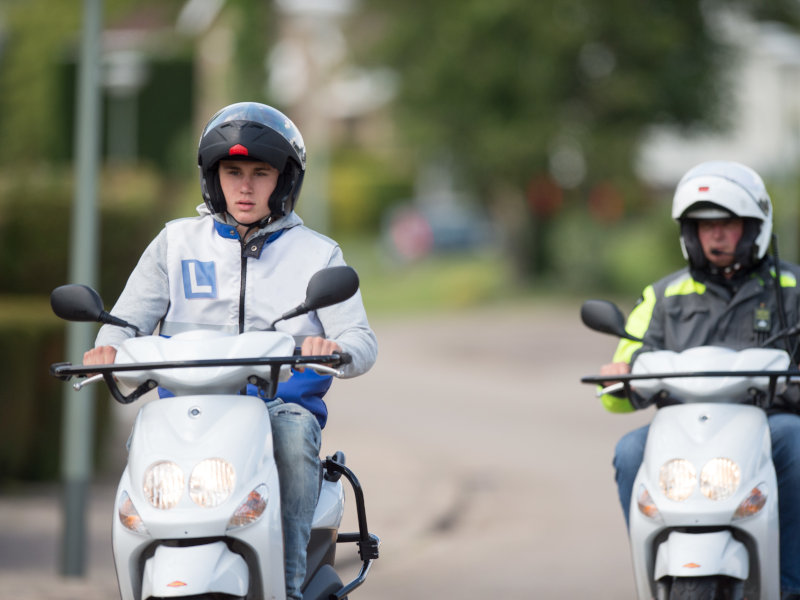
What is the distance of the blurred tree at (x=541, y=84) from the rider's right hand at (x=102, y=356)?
23.6 meters

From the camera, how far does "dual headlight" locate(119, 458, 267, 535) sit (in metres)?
3.86

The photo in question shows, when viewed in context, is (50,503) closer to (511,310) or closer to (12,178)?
(12,178)

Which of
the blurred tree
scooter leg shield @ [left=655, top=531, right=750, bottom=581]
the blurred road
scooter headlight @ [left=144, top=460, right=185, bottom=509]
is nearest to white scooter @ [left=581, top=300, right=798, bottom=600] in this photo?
scooter leg shield @ [left=655, top=531, right=750, bottom=581]

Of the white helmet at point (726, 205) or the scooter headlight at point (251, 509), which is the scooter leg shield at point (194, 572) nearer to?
the scooter headlight at point (251, 509)

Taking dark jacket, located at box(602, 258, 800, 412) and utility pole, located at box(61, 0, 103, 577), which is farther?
A: utility pole, located at box(61, 0, 103, 577)

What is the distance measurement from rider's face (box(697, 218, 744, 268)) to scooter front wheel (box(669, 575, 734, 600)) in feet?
4.28

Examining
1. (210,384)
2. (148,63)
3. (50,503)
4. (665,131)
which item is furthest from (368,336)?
(148,63)

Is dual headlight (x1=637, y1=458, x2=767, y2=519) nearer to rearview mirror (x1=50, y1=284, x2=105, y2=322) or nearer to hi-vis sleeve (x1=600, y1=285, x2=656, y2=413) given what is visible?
hi-vis sleeve (x1=600, y1=285, x2=656, y2=413)

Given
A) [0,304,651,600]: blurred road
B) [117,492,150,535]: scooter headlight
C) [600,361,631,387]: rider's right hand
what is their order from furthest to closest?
[0,304,651,600]: blurred road
[600,361,631,387]: rider's right hand
[117,492,150,535]: scooter headlight

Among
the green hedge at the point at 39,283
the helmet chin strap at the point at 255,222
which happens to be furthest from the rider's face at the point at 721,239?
the green hedge at the point at 39,283

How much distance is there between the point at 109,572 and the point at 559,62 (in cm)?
2073

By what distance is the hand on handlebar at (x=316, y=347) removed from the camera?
418cm

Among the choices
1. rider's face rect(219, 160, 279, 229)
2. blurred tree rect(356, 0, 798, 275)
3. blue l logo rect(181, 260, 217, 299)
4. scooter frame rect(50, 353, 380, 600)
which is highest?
blurred tree rect(356, 0, 798, 275)

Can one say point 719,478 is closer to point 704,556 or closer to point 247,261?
point 704,556
